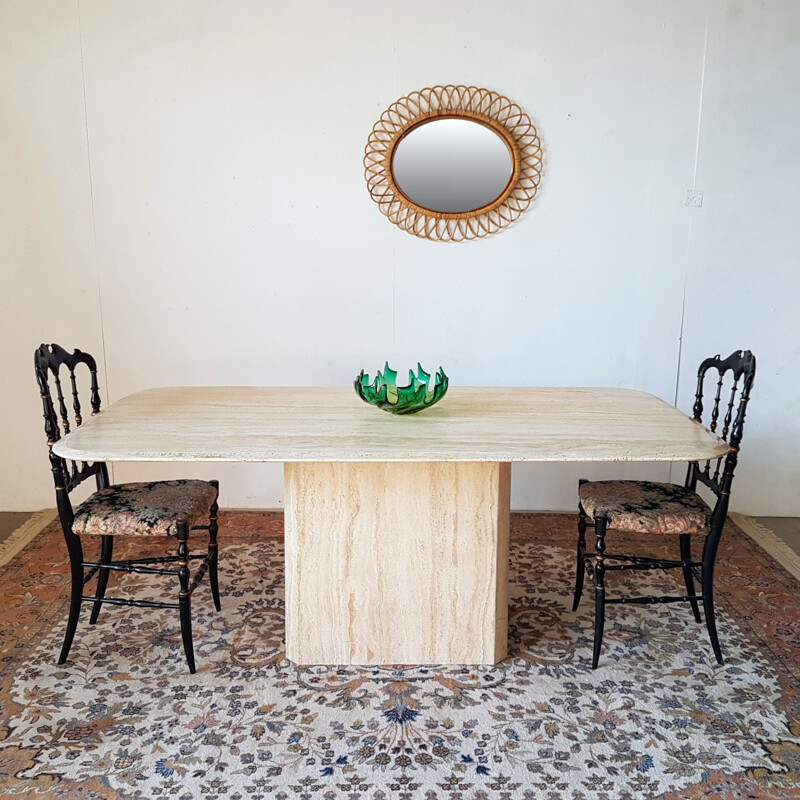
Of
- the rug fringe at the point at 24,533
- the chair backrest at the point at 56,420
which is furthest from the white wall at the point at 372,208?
the chair backrest at the point at 56,420

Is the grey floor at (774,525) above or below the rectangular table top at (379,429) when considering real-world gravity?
below

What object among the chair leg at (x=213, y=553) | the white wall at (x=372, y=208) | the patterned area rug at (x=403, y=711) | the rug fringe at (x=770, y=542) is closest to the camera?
the patterned area rug at (x=403, y=711)

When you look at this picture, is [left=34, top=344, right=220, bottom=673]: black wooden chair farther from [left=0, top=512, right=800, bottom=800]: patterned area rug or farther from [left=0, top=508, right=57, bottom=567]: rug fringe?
[left=0, top=508, right=57, bottom=567]: rug fringe

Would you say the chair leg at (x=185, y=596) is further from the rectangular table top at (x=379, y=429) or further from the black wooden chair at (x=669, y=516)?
the black wooden chair at (x=669, y=516)

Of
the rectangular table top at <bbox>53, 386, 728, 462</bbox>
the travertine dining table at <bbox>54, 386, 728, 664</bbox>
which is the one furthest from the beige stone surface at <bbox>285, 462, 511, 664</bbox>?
the rectangular table top at <bbox>53, 386, 728, 462</bbox>

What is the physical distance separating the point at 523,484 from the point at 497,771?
1.89 meters

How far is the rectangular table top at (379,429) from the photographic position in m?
1.94

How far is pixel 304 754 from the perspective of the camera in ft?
6.37

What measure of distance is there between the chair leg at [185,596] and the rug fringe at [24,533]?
1.20 metres

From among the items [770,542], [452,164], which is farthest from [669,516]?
Answer: [452,164]

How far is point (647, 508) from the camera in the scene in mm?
2395

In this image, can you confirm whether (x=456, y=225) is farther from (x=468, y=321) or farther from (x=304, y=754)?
(x=304, y=754)

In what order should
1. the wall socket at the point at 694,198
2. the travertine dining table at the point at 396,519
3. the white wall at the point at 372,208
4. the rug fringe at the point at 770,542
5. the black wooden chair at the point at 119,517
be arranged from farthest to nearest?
the wall socket at the point at 694,198 → the white wall at the point at 372,208 → the rug fringe at the point at 770,542 → the black wooden chair at the point at 119,517 → the travertine dining table at the point at 396,519

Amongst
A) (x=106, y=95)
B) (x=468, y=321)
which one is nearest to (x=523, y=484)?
(x=468, y=321)
